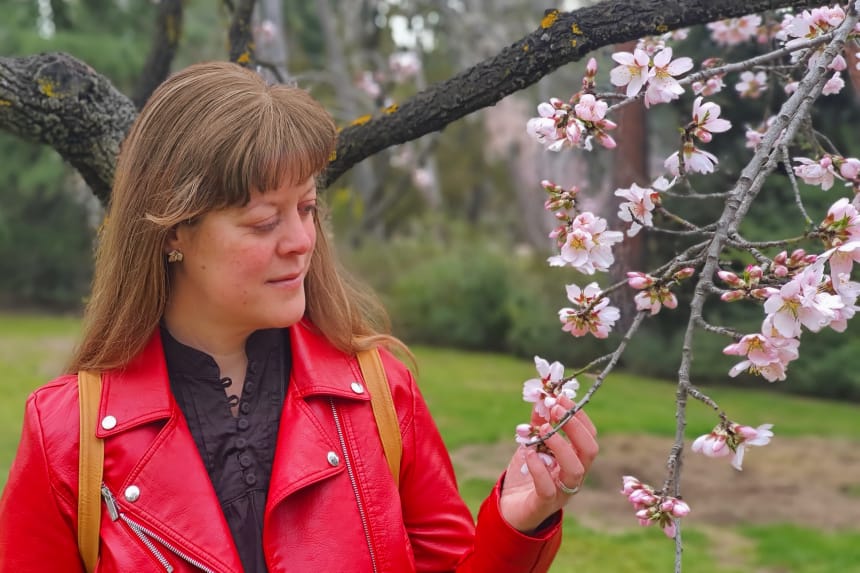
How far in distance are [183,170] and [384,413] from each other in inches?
21.4

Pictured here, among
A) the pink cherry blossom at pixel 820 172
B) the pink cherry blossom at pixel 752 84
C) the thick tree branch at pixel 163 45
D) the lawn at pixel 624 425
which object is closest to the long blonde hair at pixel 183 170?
the pink cherry blossom at pixel 820 172

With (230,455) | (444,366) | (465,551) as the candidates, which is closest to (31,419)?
(230,455)

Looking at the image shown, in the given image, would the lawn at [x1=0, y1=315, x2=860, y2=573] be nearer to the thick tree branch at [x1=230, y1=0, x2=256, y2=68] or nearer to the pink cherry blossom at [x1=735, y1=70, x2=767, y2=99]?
the pink cherry blossom at [x1=735, y1=70, x2=767, y2=99]

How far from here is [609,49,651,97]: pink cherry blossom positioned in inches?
67.1

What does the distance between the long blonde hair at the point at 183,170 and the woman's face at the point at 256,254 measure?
0.03 m

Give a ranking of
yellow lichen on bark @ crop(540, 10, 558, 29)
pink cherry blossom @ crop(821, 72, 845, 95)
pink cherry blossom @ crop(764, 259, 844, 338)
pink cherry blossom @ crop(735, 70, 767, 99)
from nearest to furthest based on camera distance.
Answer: pink cherry blossom @ crop(764, 259, 844, 338), pink cherry blossom @ crop(821, 72, 845, 95), yellow lichen on bark @ crop(540, 10, 558, 29), pink cherry blossom @ crop(735, 70, 767, 99)

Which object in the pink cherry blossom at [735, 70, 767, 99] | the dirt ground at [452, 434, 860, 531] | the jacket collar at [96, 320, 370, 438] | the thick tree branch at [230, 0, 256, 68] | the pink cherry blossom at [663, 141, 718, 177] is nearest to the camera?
the jacket collar at [96, 320, 370, 438]

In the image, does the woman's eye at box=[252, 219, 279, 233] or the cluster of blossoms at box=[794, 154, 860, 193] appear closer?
the woman's eye at box=[252, 219, 279, 233]

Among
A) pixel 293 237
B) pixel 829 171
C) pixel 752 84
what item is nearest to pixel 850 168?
pixel 829 171

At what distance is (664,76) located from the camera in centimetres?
172

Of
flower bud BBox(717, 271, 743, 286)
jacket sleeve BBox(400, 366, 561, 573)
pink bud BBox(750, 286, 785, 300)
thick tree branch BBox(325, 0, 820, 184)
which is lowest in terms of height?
jacket sleeve BBox(400, 366, 561, 573)

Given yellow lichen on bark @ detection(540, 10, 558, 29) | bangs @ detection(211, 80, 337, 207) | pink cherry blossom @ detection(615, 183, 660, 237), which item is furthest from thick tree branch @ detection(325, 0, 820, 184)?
bangs @ detection(211, 80, 337, 207)

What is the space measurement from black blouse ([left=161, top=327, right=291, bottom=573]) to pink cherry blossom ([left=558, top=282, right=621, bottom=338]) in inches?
21.4

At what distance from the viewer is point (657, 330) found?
9.21 meters
